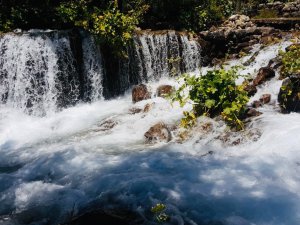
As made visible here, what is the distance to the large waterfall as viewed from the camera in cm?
1145

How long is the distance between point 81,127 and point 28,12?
21.4 feet

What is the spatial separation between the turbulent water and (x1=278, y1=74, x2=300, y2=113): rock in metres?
0.30

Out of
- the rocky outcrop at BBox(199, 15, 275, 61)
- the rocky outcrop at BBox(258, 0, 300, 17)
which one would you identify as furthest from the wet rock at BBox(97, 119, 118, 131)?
the rocky outcrop at BBox(258, 0, 300, 17)

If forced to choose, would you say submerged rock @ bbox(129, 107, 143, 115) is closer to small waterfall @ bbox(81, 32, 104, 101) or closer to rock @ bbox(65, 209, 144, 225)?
small waterfall @ bbox(81, 32, 104, 101)

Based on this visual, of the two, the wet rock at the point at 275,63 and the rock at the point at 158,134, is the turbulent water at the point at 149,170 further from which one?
the wet rock at the point at 275,63

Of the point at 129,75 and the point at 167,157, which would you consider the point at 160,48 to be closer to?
the point at 129,75

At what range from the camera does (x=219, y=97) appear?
830 centimetres

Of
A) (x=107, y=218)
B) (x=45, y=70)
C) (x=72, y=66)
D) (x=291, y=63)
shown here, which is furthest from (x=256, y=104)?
(x=45, y=70)

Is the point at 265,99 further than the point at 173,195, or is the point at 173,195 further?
the point at 265,99

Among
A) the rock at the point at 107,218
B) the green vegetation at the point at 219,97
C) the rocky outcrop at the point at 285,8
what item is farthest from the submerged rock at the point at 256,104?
the rocky outcrop at the point at 285,8

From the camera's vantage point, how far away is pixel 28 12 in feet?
46.2

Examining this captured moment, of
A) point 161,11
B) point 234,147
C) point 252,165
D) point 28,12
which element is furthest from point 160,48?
point 252,165

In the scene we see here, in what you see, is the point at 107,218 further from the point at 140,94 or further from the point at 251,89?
the point at 140,94

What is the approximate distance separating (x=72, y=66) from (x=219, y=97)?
5790mm
